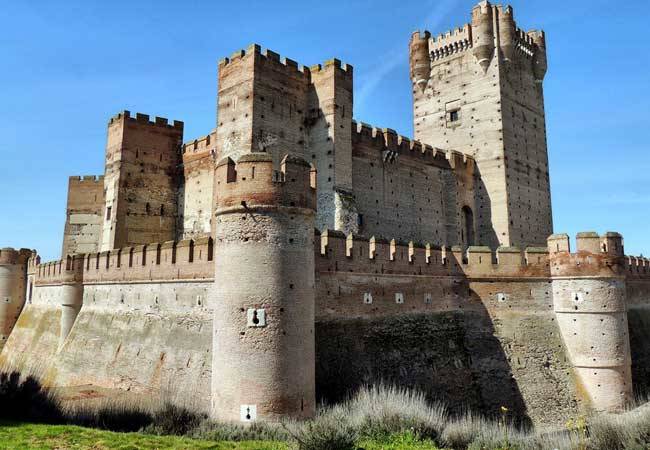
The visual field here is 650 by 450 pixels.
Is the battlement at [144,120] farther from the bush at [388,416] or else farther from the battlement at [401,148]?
the bush at [388,416]

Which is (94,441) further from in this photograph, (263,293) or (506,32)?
(506,32)

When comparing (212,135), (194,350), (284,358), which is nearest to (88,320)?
(194,350)

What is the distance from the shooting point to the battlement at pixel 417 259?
45.9 ft

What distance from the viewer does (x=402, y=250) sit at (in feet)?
52.7

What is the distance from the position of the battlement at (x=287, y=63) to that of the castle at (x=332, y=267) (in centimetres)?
8

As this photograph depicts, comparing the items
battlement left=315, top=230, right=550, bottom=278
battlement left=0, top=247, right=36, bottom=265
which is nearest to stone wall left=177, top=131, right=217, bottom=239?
battlement left=0, top=247, right=36, bottom=265

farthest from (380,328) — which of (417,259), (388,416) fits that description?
(388,416)

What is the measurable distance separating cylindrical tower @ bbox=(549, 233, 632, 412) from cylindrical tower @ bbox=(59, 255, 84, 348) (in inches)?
729

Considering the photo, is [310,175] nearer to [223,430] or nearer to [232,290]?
[232,290]

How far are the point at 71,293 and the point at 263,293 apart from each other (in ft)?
43.6

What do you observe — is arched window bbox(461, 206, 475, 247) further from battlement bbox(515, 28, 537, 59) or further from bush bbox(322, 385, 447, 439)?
bush bbox(322, 385, 447, 439)

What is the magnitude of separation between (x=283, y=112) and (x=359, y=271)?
325 inches

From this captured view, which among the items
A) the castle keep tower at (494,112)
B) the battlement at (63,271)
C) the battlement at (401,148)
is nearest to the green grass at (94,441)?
the battlement at (63,271)

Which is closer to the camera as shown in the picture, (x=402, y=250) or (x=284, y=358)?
(x=284, y=358)
